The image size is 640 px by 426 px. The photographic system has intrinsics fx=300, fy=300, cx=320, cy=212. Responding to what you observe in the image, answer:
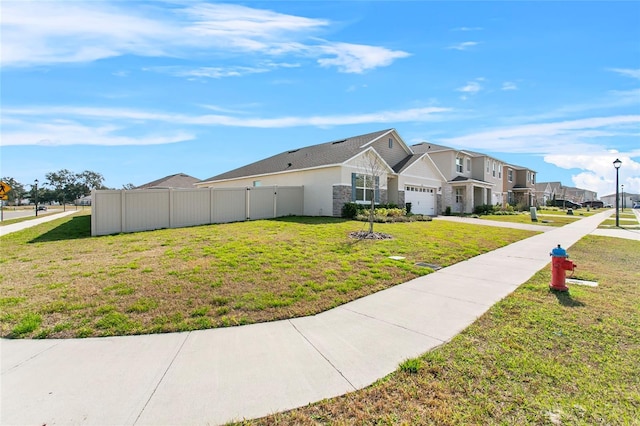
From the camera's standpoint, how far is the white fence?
12.7m

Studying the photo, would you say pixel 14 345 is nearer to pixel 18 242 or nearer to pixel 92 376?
pixel 92 376

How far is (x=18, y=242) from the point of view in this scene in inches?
429

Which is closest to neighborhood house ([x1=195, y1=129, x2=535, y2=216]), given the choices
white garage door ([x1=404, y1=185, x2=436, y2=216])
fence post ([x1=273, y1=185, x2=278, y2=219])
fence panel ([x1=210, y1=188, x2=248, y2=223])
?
white garage door ([x1=404, y1=185, x2=436, y2=216])

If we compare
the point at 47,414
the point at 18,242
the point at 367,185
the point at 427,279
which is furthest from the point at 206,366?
the point at 367,185

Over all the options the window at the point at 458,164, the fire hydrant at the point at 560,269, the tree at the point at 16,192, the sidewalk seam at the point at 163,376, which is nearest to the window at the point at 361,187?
the fire hydrant at the point at 560,269

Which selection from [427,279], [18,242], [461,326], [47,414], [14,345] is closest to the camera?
[47,414]

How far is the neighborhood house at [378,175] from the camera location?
1884 cm

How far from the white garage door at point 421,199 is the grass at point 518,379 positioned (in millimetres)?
19077

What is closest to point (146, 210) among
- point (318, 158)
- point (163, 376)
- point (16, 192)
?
point (318, 158)

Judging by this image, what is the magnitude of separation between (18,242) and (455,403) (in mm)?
14695

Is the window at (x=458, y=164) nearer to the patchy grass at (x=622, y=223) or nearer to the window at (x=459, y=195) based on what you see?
the window at (x=459, y=195)

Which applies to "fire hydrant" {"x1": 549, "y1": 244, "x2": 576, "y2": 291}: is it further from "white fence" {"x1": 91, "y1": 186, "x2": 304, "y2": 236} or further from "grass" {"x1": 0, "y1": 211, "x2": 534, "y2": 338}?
"white fence" {"x1": 91, "y1": 186, "x2": 304, "y2": 236}

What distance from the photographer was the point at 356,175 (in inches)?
750

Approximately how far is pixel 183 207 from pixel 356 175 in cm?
1022
